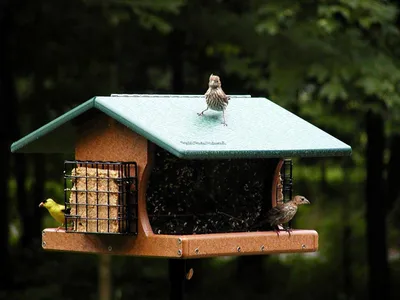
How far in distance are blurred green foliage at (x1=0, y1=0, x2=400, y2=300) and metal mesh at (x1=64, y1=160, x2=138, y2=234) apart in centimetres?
654

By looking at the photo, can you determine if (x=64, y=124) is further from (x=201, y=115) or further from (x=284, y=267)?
(x=284, y=267)

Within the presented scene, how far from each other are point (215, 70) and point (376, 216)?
10.7 ft

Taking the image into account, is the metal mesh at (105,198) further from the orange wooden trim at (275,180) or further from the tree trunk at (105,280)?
the tree trunk at (105,280)

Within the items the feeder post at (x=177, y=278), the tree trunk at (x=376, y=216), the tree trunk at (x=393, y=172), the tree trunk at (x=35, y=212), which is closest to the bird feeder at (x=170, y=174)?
the feeder post at (x=177, y=278)

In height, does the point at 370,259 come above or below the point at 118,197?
below

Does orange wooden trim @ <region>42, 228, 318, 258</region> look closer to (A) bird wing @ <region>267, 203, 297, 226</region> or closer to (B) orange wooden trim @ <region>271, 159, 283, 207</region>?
(A) bird wing @ <region>267, 203, 297, 226</region>

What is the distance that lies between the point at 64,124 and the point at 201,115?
93 centimetres

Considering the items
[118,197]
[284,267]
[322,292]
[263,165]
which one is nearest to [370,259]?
[322,292]

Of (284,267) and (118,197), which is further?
(284,267)

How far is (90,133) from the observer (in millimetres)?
8117

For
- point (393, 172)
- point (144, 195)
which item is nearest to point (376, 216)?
point (393, 172)

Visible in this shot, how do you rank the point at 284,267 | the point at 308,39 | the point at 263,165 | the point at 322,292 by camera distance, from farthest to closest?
1. the point at 284,267
2. the point at 322,292
3. the point at 308,39
4. the point at 263,165

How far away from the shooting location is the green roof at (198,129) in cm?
732

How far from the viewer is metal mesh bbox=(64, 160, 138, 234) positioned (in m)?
7.65
